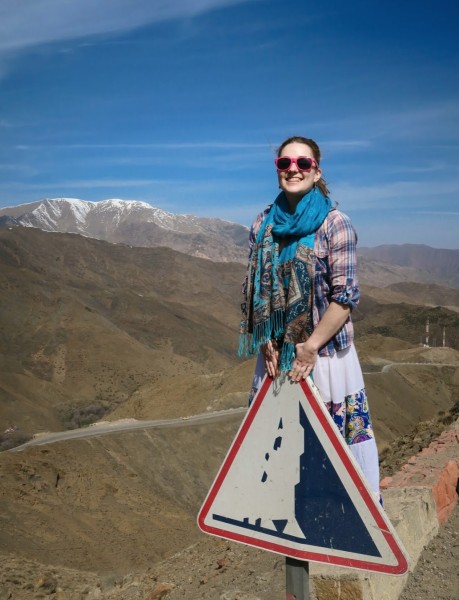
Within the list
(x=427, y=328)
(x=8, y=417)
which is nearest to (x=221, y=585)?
(x=8, y=417)

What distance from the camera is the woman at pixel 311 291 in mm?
2488

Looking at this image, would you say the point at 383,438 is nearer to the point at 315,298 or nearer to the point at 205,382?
the point at 205,382

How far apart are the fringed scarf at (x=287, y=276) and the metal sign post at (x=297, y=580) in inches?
29.3

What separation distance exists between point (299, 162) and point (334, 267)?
475 mm

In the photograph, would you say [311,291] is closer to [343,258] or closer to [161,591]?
[343,258]

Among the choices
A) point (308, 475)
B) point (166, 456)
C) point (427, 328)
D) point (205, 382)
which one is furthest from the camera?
point (427, 328)

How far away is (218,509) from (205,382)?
1489 inches

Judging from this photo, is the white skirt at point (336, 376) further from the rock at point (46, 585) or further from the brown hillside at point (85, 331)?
the brown hillside at point (85, 331)

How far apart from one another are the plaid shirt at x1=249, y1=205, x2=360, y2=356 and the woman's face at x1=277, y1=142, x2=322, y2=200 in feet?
0.53

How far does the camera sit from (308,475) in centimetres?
204

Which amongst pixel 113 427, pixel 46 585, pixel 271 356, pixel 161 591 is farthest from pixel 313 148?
pixel 113 427

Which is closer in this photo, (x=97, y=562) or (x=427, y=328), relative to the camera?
(x=97, y=562)

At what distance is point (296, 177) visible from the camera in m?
2.61

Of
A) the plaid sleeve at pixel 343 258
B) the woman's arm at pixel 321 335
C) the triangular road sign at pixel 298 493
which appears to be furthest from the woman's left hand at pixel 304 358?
the plaid sleeve at pixel 343 258
